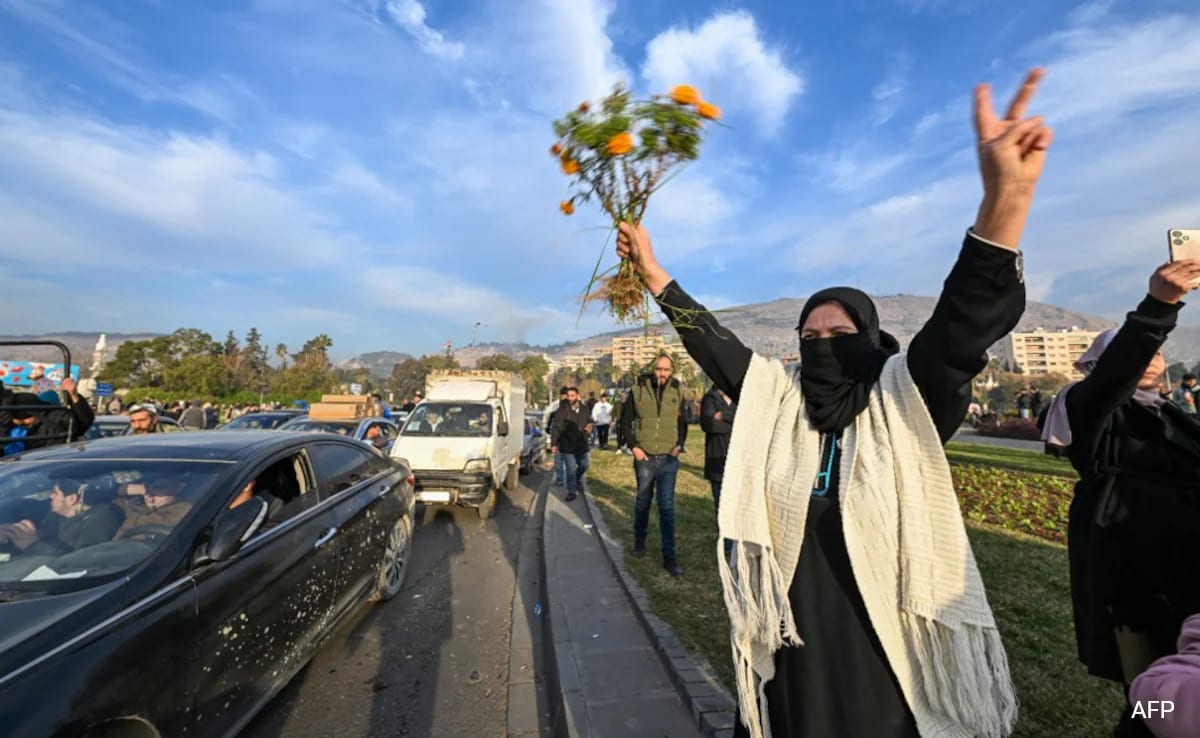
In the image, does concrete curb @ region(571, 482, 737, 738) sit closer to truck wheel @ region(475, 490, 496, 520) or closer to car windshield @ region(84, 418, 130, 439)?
truck wheel @ region(475, 490, 496, 520)

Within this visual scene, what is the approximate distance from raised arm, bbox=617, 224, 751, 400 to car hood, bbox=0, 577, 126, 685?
2.46 m

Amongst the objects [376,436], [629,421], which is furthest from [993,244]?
[376,436]

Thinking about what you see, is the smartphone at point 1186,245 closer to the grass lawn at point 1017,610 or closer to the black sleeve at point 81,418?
the grass lawn at point 1017,610

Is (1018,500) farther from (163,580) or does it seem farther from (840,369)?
(163,580)

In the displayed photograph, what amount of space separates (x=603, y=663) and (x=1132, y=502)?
9.60 feet

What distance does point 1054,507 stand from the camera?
7.73 m

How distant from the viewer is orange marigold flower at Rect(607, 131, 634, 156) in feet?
6.14

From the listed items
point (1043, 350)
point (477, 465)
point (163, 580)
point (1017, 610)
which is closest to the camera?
point (163, 580)

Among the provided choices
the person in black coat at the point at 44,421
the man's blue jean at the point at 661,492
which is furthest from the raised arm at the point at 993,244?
the person in black coat at the point at 44,421

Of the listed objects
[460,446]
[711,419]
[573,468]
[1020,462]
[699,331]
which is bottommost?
[1020,462]

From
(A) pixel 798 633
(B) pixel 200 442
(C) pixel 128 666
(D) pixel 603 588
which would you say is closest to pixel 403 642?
(D) pixel 603 588

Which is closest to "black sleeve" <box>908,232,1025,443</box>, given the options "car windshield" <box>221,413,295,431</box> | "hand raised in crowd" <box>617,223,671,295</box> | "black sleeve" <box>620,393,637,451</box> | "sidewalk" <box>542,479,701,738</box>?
"hand raised in crowd" <box>617,223,671,295</box>

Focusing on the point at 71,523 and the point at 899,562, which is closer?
the point at 899,562

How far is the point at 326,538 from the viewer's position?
12.4 feet
